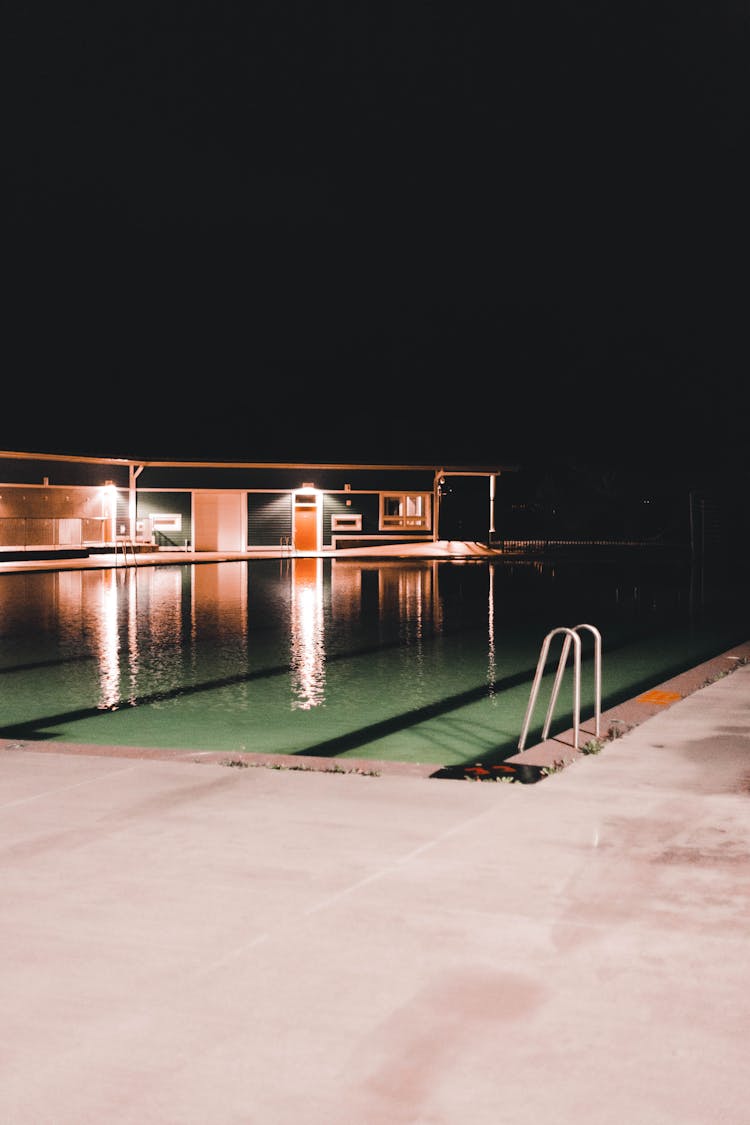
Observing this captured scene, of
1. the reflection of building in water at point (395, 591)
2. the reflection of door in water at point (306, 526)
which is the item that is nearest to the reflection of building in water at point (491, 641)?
the reflection of building in water at point (395, 591)

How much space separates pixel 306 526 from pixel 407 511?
438 cm

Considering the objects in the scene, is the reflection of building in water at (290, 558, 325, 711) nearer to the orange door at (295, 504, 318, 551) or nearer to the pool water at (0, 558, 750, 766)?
the pool water at (0, 558, 750, 766)

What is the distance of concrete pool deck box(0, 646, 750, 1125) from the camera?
3381mm

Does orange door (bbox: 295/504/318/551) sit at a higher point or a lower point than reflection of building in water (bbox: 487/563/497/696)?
higher

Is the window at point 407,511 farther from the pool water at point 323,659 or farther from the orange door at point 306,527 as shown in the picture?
the pool water at point 323,659

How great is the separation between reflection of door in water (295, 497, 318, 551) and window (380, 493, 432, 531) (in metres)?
2.91

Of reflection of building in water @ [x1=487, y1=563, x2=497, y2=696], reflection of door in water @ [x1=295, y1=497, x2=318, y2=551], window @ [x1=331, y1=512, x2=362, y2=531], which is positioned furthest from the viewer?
window @ [x1=331, y1=512, x2=362, y2=531]

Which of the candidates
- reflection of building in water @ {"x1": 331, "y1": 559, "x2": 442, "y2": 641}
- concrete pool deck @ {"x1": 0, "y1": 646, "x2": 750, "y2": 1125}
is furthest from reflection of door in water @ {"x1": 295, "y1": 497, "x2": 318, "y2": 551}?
concrete pool deck @ {"x1": 0, "y1": 646, "x2": 750, "y2": 1125}

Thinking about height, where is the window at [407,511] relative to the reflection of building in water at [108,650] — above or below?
above

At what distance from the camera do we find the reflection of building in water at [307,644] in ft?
40.1

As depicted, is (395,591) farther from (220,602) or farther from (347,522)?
(347,522)

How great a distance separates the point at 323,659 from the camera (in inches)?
594

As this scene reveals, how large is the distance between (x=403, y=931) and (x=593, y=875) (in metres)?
1.10

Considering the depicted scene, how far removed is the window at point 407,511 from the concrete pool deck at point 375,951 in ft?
143
